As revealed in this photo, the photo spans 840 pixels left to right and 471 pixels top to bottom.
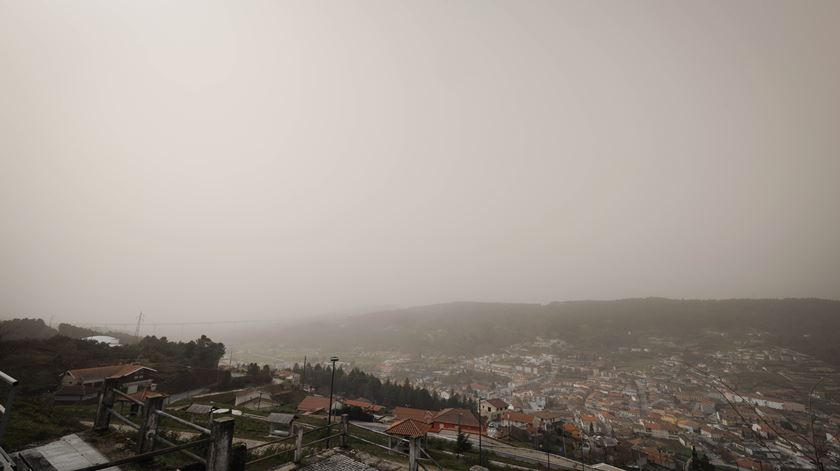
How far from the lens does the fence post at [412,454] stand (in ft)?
26.5

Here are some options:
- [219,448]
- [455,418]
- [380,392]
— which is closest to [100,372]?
[455,418]

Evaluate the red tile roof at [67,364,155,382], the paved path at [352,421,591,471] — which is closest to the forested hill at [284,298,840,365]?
the paved path at [352,421,591,471]

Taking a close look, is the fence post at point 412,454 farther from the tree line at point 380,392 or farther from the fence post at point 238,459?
the tree line at point 380,392

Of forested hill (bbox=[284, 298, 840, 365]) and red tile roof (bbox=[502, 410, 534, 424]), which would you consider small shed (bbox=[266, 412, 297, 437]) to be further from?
forested hill (bbox=[284, 298, 840, 365])

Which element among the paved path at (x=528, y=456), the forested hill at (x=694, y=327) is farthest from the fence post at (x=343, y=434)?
the forested hill at (x=694, y=327)

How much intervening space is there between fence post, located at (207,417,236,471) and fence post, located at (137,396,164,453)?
2102mm

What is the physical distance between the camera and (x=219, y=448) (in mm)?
5625

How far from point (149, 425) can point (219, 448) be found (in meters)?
2.39

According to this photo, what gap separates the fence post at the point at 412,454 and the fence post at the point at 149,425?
540 centimetres

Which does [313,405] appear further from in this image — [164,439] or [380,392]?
[164,439]

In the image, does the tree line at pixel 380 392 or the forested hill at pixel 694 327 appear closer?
the tree line at pixel 380 392

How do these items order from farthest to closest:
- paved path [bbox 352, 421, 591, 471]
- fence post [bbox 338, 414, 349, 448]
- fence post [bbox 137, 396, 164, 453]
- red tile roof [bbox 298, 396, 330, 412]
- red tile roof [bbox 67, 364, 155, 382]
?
red tile roof [bbox 298, 396, 330, 412], red tile roof [bbox 67, 364, 155, 382], paved path [bbox 352, 421, 591, 471], fence post [bbox 338, 414, 349, 448], fence post [bbox 137, 396, 164, 453]

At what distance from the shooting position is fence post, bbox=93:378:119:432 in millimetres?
7664

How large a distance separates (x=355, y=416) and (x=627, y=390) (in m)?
91.3
